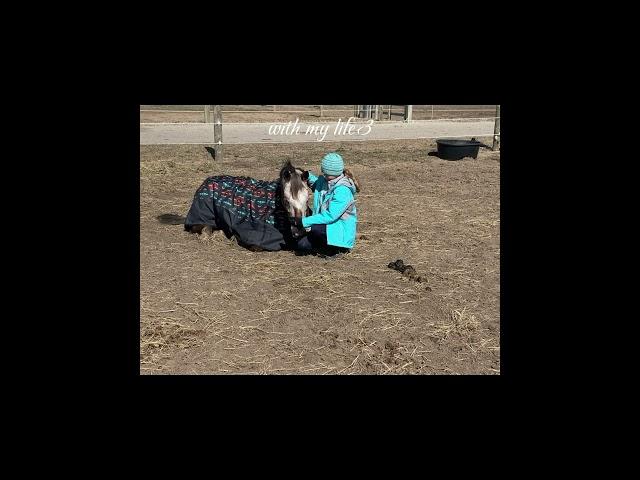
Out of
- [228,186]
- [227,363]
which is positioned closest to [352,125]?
[228,186]

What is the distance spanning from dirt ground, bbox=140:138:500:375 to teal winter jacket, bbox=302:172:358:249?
1.23 feet

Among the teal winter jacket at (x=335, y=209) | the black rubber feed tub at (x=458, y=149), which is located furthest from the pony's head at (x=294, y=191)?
the black rubber feed tub at (x=458, y=149)

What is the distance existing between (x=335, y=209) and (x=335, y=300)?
4.05 ft

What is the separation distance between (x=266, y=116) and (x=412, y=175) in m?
14.4

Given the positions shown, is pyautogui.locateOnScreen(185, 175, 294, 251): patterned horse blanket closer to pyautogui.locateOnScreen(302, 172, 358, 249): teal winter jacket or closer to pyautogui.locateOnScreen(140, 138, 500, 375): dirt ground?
pyautogui.locateOnScreen(140, 138, 500, 375): dirt ground

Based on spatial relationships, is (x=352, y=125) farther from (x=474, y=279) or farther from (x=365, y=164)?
(x=474, y=279)

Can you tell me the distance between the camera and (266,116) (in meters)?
24.4

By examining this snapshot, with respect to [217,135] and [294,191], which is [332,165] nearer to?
[294,191]

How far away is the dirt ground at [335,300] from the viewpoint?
403 centimetres

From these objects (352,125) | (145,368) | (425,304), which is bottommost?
(145,368)

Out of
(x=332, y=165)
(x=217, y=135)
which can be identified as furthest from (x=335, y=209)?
(x=217, y=135)

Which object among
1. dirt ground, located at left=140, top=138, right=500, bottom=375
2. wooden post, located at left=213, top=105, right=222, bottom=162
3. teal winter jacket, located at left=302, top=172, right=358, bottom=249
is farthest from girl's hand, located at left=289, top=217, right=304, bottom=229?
wooden post, located at left=213, top=105, right=222, bottom=162

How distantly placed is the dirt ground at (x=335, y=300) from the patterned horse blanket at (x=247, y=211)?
23 cm

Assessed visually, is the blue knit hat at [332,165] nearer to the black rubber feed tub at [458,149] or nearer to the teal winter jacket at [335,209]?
the teal winter jacket at [335,209]
